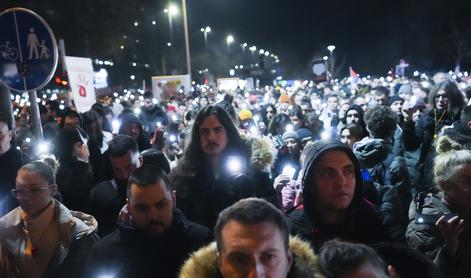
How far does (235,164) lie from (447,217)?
1.83 metres

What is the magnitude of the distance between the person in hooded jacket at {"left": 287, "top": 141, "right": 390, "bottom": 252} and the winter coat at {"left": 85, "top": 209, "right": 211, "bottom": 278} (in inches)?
29.4

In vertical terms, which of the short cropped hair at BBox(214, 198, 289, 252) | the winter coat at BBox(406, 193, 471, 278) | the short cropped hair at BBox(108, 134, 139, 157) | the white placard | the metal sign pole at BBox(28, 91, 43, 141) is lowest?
the winter coat at BBox(406, 193, 471, 278)

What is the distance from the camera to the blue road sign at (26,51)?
5.20 meters

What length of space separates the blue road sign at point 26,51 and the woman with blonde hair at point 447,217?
3953 mm

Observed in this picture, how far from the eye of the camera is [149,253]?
10.1ft

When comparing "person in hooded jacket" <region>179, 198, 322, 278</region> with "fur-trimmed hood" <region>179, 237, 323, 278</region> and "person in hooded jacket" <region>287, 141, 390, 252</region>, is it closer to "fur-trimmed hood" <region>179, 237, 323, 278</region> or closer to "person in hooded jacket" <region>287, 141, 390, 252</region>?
"fur-trimmed hood" <region>179, 237, 323, 278</region>

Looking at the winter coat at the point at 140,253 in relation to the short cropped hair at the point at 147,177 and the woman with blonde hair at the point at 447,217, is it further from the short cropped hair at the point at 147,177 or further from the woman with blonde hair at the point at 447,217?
the woman with blonde hair at the point at 447,217

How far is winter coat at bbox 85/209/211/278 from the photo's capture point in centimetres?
307

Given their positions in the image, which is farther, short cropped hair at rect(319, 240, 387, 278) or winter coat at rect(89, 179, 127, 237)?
winter coat at rect(89, 179, 127, 237)

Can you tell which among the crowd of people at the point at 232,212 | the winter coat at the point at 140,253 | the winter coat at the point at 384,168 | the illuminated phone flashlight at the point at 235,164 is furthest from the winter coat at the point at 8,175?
the winter coat at the point at 384,168

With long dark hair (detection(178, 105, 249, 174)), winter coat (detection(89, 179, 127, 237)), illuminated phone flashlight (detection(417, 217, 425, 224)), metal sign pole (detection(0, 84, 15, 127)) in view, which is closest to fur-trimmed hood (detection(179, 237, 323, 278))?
illuminated phone flashlight (detection(417, 217, 425, 224))

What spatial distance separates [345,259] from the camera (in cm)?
244

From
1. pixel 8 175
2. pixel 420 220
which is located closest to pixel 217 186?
pixel 420 220

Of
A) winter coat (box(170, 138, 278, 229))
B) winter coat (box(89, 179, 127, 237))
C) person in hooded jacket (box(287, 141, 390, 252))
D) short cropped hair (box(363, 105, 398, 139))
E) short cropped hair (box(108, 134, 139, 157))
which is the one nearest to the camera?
person in hooded jacket (box(287, 141, 390, 252))
